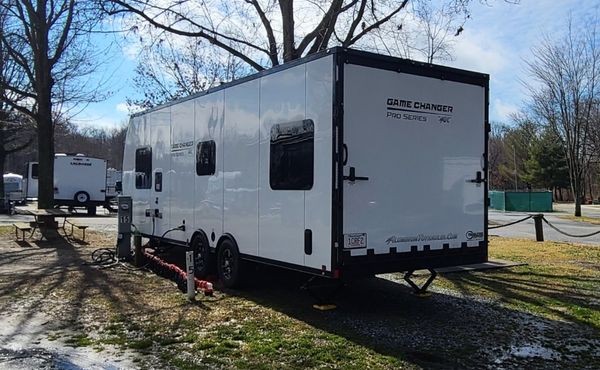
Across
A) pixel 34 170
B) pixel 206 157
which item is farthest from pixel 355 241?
pixel 34 170

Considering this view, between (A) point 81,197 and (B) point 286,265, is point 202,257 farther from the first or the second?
(A) point 81,197

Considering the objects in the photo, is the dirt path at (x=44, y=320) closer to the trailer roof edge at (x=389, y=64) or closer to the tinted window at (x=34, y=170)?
the trailer roof edge at (x=389, y=64)

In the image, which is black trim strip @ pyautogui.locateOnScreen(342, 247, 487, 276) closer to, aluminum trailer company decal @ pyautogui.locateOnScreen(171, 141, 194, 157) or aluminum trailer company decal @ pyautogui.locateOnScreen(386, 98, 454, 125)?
aluminum trailer company decal @ pyautogui.locateOnScreen(386, 98, 454, 125)

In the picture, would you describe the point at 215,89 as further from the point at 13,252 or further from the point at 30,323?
the point at 13,252

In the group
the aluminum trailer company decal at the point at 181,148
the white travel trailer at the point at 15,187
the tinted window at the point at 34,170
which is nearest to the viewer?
the aluminum trailer company decal at the point at 181,148

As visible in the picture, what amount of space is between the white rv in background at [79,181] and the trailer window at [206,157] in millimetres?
22924

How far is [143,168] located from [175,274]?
349 centimetres

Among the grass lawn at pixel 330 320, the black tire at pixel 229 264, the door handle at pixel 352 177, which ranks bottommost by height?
the grass lawn at pixel 330 320

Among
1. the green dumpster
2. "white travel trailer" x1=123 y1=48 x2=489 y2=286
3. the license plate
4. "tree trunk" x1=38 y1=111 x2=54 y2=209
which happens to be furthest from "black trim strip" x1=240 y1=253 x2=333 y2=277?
the green dumpster

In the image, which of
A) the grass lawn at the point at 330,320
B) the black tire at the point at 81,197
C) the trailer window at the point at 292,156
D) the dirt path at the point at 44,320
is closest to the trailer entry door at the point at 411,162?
the trailer window at the point at 292,156

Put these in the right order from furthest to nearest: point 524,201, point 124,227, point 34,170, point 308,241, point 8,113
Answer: point 524,201, point 34,170, point 8,113, point 124,227, point 308,241

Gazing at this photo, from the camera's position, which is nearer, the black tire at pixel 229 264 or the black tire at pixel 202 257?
the black tire at pixel 229 264

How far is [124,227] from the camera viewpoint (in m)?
11.9

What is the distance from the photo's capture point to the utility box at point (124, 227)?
11734mm
